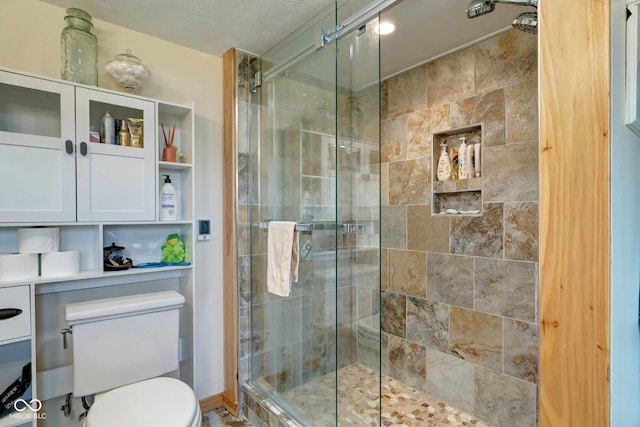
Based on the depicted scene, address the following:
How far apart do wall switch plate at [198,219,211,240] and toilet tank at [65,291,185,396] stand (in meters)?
0.44

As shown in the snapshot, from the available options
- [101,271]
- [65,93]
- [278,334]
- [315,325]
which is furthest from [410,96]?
[101,271]

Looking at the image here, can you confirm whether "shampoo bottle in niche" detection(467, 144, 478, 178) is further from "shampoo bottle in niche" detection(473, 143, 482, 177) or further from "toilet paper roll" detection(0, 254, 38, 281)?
"toilet paper roll" detection(0, 254, 38, 281)

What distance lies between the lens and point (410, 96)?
2479 mm

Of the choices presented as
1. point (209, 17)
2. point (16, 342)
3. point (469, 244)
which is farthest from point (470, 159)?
point (16, 342)

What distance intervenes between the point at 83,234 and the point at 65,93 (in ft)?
2.33

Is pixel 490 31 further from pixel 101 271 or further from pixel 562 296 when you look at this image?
pixel 101 271

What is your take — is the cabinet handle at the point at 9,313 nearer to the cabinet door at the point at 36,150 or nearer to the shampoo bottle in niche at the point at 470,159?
the cabinet door at the point at 36,150

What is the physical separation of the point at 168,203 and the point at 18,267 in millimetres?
700

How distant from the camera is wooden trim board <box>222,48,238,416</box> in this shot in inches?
83.4

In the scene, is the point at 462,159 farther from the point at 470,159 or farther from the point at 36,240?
the point at 36,240

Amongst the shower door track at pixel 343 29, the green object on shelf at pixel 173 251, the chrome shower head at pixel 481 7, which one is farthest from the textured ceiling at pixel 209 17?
the green object on shelf at pixel 173 251

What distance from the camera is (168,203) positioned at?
1.85 metres

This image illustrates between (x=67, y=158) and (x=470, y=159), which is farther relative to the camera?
(x=470, y=159)

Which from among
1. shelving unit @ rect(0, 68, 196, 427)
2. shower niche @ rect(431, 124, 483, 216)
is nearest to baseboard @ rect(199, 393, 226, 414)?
shelving unit @ rect(0, 68, 196, 427)
